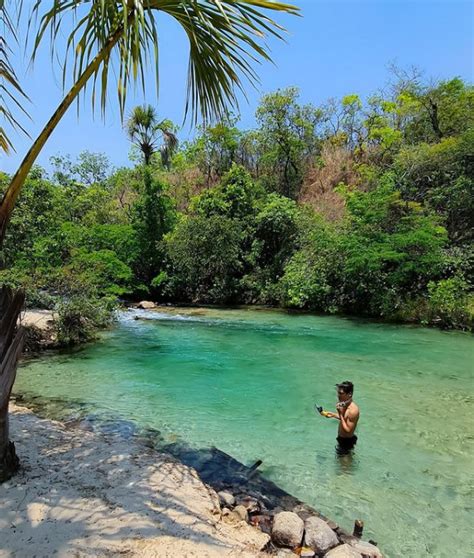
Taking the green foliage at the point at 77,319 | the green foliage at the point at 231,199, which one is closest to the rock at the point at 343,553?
the green foliage at the point at 77,319

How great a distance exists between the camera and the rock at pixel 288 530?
11.8ft

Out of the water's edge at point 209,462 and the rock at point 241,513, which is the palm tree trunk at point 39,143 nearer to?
the rock at point 241,513

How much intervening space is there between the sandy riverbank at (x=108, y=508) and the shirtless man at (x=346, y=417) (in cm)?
210

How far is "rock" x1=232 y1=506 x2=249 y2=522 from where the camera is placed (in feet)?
13.0

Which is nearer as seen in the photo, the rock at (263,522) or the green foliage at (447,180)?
the rock at (263,522)

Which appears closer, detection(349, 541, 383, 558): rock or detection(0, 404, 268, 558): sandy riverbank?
detection(0, 404, 268, 558): sandy riverbank

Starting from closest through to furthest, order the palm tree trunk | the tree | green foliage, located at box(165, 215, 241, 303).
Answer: the palm tree trunk → green foliage, located at box(165, 215, 241, 303) → the tree

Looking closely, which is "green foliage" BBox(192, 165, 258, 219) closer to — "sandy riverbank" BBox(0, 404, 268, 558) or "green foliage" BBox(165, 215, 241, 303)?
"green foliage" BBox(165, 215, 241, 303)

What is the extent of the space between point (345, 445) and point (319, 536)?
7.15 ft

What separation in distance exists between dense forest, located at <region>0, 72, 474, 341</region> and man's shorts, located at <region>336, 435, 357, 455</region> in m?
8.25

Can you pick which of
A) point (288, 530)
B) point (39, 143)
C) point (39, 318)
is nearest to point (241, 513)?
point (288, 530)

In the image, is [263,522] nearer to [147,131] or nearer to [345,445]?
[345,445]

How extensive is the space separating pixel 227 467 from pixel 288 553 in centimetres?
181

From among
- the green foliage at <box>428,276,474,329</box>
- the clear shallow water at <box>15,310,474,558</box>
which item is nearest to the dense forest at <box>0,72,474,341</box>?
the green foliage at <box>428,276,474,329</box>
